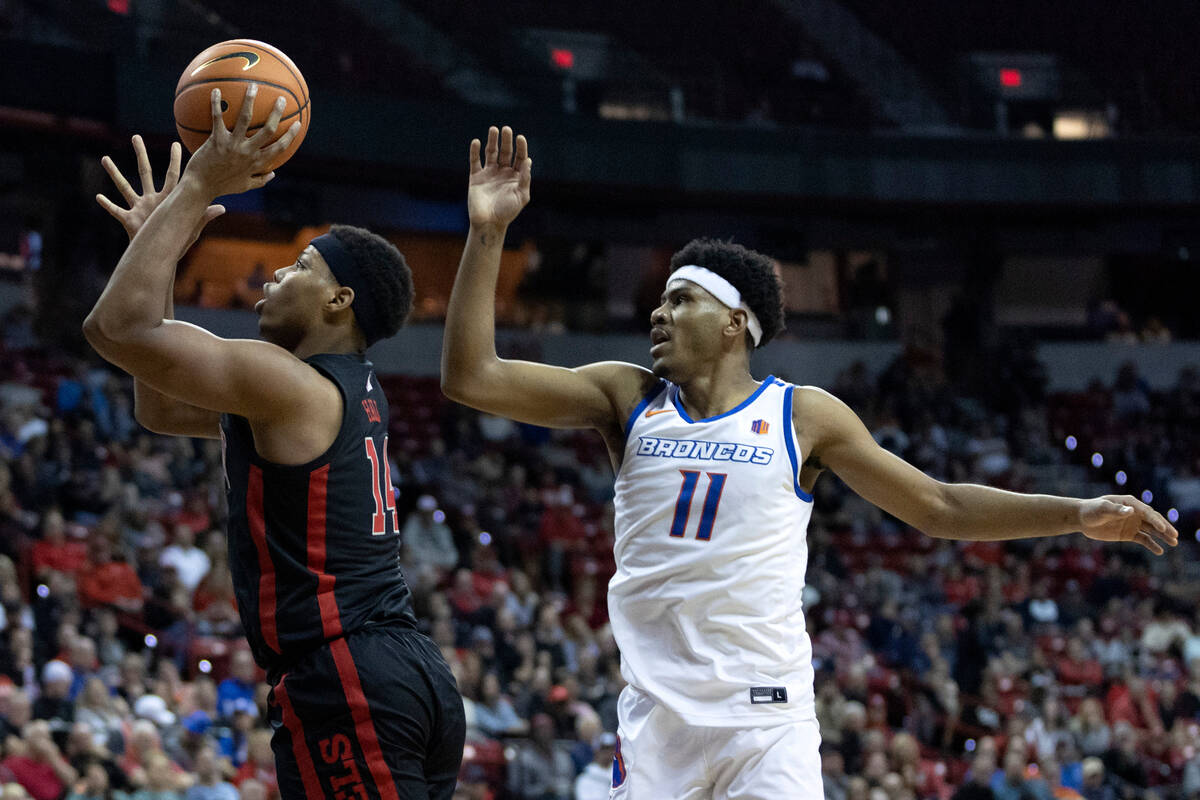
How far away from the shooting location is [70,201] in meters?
18.7

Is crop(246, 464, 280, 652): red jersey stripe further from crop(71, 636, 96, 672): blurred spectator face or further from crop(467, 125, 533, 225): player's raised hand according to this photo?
crop(71, 636, 96, 672): blurred spectator face

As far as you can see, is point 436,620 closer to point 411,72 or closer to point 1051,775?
point 1051,775

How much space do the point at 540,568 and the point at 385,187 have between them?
831 centimetres

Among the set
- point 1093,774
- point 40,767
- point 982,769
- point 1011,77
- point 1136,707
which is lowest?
point 1093,774

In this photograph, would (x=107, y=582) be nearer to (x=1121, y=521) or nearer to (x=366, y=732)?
(x=366, y=732)

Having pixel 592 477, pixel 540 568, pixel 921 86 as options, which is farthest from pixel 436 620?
pixel 921 86

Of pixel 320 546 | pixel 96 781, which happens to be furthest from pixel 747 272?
pixel 96 781

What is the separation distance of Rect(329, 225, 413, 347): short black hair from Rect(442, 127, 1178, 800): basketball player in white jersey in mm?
199

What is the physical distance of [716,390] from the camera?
455 centimetres

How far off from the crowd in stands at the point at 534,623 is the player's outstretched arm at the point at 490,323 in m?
5.55

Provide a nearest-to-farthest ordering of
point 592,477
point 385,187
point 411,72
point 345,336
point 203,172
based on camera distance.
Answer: point 203,172 → point 345,336 → point 592,477 → point 411,72 → point 385,187

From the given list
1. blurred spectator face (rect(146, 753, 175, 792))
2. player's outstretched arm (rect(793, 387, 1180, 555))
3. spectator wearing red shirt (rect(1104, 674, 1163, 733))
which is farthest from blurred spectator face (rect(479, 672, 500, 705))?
player's outstretched arm (rect(793, 387, 1180, 555))

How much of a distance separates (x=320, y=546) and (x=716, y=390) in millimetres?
1478

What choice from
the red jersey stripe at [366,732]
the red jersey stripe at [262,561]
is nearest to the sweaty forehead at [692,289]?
the red jersey stripe at [262,561]
